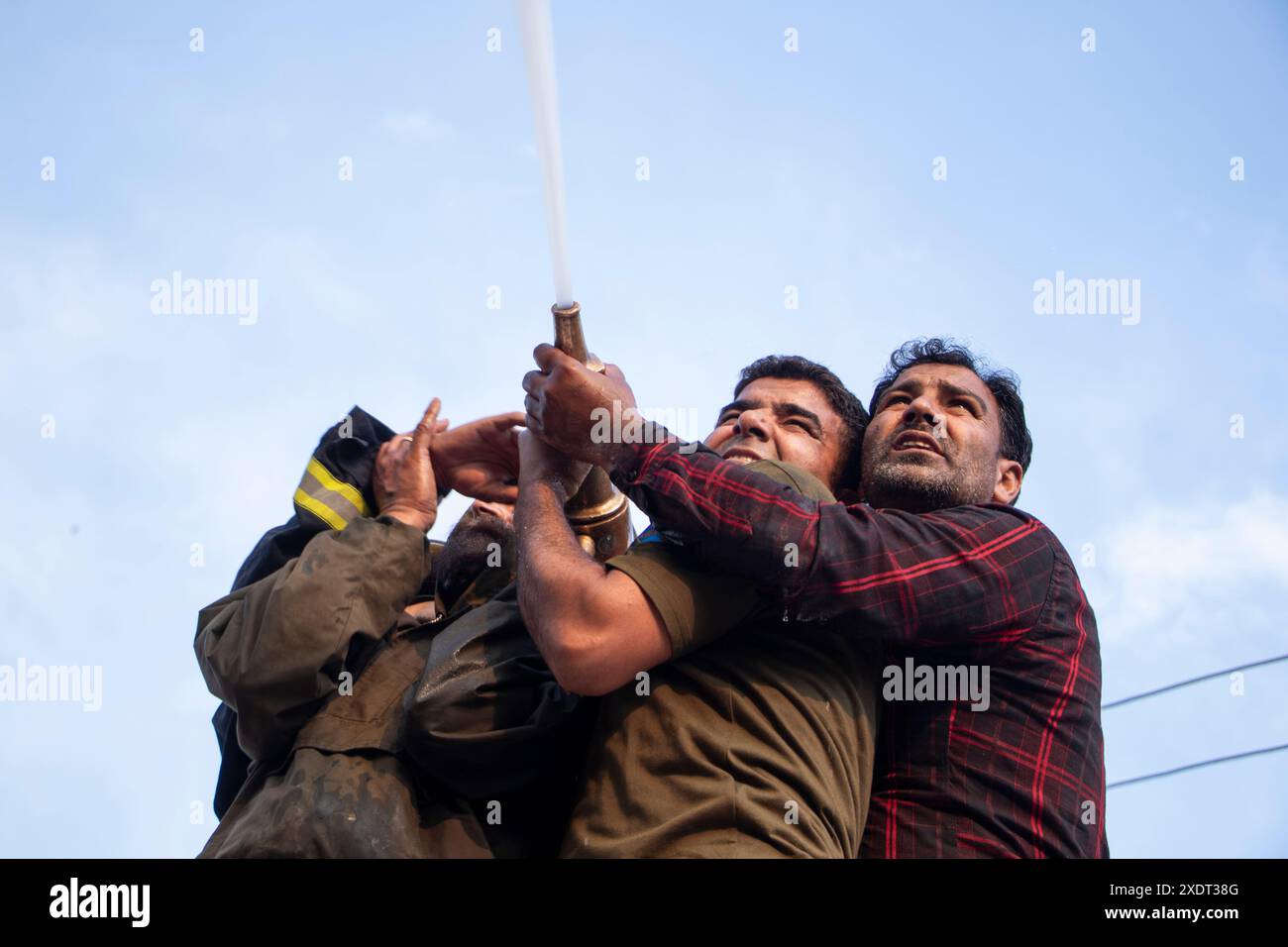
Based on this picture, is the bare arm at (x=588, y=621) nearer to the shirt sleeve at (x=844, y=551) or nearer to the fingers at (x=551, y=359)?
the shirt sleeve at (x=844, y=551)

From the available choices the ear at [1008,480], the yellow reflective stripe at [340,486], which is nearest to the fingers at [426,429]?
the yellow reflective stripe at [340,486]

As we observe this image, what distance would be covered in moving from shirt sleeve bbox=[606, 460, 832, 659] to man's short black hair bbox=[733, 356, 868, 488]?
1.38 m

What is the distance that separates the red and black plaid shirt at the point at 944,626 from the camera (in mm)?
3543

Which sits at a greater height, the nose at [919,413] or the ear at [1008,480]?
the nose at [919,413]

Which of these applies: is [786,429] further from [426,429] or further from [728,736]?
[728,736]

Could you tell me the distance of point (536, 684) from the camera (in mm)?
3936

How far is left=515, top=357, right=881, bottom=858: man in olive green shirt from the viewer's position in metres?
3.38

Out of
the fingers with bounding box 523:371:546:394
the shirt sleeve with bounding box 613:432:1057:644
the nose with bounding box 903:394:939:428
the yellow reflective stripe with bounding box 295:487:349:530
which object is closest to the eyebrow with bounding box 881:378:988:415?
the nose with bounding box 903:394:939:428

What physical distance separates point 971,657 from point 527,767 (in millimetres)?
1255

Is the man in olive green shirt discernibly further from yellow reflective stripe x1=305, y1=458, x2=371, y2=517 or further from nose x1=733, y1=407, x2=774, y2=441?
nose x1=733, y1=407, x2=774, y2=441

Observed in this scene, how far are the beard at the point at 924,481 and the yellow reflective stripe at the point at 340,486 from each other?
66.4 inches

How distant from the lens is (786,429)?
4.94 metres
